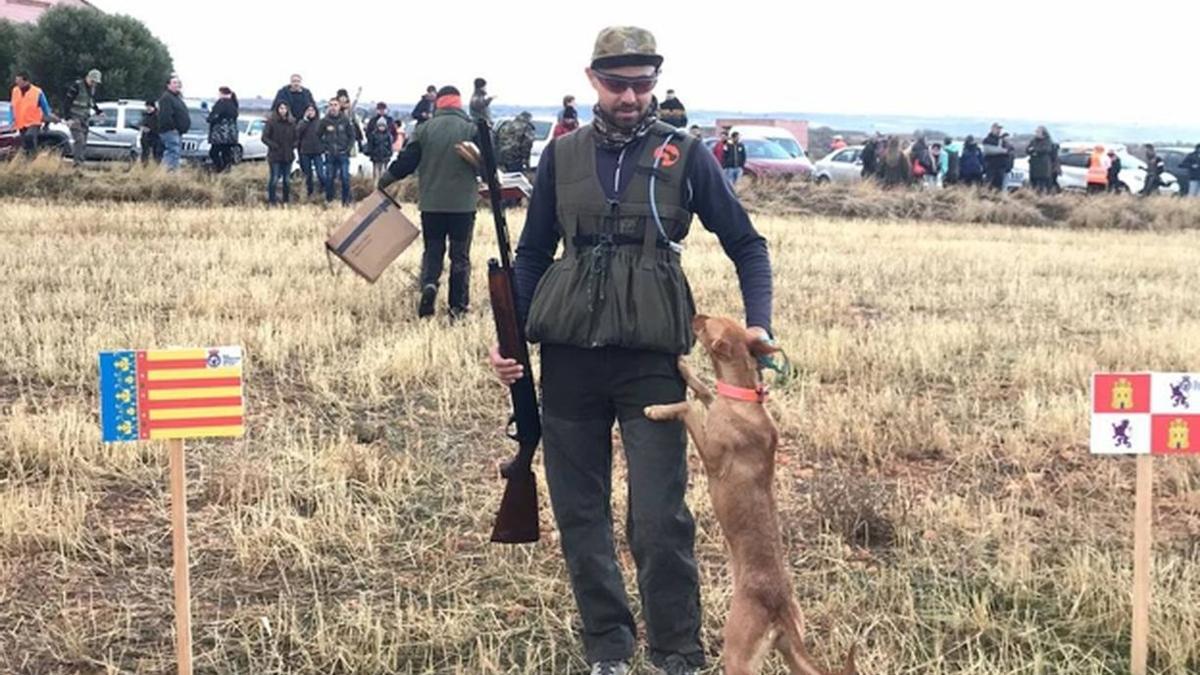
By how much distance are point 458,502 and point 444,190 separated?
4.88 m

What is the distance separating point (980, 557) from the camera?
570cm

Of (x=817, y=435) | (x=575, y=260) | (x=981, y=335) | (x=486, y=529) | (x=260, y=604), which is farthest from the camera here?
(x=981, y=335)

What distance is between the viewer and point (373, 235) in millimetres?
11047

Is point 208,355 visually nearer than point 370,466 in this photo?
Yes

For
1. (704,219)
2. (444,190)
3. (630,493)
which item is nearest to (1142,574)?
(630,493)

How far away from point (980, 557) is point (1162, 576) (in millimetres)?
737

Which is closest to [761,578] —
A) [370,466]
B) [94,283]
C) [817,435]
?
[370,466]

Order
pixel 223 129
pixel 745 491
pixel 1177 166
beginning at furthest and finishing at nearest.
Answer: pixel 1177 166
pixel 223 129
pixel 745 491

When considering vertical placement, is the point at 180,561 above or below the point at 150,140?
below

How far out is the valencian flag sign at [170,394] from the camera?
421 centimetres

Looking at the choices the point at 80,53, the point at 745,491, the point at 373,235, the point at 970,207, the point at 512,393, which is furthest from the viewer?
the point at 80,53

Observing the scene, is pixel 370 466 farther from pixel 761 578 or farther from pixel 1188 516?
pixel 1188 516

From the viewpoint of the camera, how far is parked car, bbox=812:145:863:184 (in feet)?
107

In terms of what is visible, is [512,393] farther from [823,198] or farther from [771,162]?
[771,162]
